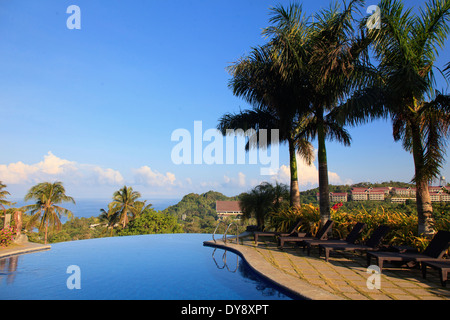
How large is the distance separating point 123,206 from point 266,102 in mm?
23264

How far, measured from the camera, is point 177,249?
36.5 feet

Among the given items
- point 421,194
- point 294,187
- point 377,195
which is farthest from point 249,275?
point 377,195

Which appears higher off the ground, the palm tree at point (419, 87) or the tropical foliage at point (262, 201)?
the palm tree at point (419, 87)

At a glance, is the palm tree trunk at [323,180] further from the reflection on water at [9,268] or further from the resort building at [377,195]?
the resort building at [377,195]

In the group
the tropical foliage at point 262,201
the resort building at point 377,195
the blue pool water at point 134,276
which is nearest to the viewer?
the blue pool water at point 134,276

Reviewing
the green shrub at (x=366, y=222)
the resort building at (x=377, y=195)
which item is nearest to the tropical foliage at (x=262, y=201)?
the green shrub at (x=366, y=222)

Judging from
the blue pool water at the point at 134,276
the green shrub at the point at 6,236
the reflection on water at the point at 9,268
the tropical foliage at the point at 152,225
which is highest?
the green shrub at the point at 6,236

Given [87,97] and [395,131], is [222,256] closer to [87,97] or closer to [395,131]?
[395,131]

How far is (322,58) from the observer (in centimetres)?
927

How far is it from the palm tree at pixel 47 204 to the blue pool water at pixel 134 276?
17.8 meters

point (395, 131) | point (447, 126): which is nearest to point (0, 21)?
point (395, 131)

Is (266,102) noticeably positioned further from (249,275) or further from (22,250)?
(22,250)

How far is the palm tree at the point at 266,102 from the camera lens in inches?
453
